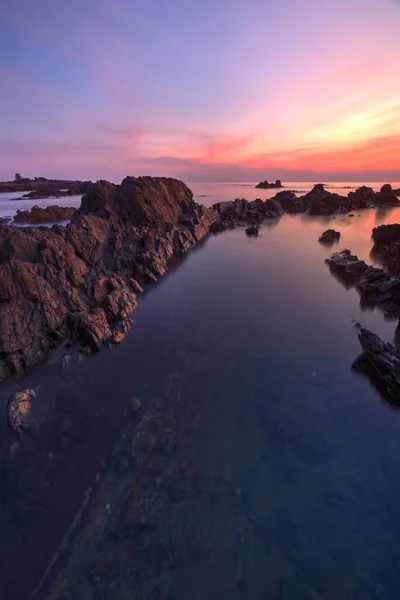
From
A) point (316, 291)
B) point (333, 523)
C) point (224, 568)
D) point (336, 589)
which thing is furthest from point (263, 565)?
point (316, 291)

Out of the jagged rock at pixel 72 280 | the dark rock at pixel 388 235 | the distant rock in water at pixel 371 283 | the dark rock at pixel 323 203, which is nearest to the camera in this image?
the jagged rock at pixel 72 280

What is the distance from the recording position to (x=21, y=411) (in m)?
12.8

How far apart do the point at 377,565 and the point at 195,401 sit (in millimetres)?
8768

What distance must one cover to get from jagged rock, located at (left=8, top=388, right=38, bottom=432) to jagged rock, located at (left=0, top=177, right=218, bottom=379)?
2.58 meters

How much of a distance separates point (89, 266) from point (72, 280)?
19.8 ft

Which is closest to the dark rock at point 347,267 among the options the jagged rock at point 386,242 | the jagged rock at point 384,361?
the jagged rock at point 386,242

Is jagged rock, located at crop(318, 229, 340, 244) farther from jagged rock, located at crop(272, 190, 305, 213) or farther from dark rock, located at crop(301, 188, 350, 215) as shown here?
jagged rock, located at crop(272, 190, 305, 213)

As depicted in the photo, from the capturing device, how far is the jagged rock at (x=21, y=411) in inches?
482

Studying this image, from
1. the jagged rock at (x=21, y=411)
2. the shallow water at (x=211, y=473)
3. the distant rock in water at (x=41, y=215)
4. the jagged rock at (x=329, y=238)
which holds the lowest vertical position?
the shallow water at (x=211, y=473)

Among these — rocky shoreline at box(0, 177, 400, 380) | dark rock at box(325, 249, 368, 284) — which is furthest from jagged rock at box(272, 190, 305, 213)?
dark rock at box(325, 249, 368, 284)

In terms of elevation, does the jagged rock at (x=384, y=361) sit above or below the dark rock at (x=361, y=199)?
below

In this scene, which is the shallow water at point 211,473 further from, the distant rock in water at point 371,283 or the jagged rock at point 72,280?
the distant rock in water at point 371,283

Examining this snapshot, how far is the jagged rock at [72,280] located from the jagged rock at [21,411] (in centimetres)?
258

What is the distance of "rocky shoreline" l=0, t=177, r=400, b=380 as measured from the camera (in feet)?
56.1
